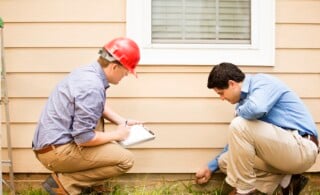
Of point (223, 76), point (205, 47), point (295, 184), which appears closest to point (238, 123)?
point (223, 76)

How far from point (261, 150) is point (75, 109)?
1.20 m

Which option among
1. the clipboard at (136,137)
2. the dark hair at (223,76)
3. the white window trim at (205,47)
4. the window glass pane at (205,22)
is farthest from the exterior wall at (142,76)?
the dark hair at (223,76)

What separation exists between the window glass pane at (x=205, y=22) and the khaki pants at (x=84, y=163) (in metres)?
0.98

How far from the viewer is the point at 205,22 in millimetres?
3684

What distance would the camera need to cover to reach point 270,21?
3.60 m

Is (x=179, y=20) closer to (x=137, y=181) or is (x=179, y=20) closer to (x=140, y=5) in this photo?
(x=140, y=5)

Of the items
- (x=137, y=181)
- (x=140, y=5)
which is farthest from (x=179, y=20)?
(x=137, y=181)

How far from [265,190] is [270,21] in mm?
1216

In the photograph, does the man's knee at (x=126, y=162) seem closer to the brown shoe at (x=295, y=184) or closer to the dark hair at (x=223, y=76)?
the dark hair at (x=223, y=76)

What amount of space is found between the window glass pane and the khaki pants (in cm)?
98

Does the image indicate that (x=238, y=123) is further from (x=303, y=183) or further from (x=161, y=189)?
(x=161, y=189)

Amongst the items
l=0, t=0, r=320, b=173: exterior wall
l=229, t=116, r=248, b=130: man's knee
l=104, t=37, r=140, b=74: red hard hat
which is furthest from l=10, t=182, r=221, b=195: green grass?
l=104, t=37, r=140, b=74: red hard hat

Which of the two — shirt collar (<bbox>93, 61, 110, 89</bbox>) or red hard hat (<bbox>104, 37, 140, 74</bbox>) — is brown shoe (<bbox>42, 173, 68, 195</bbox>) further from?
red hard hat (<bbox>104, 37, 140, 74</bbox>)

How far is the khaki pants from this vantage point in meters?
3.07
